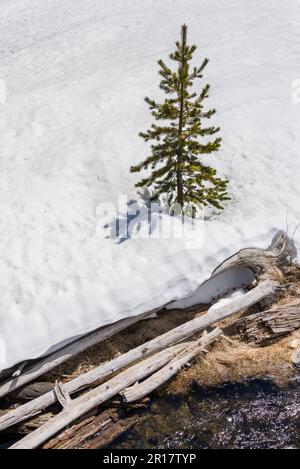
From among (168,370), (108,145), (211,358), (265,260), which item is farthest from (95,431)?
(108,145)

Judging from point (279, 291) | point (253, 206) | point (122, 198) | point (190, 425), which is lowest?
point (190, 425)

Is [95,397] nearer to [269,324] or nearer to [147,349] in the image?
[147,349]

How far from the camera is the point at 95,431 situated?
863 centimetres

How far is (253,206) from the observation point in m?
12.1

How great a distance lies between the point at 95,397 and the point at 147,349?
4.74 ft

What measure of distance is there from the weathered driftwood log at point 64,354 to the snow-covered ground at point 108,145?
0.25 metres

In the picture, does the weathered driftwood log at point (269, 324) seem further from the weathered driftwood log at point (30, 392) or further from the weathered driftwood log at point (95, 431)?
the weathered driftwood log at point (30, 392)

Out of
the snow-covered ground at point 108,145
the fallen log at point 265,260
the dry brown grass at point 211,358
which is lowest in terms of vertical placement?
the dry brown grass at point 211,358


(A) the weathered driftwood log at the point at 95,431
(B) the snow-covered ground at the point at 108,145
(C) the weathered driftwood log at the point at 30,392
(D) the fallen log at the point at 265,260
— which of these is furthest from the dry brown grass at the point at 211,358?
(D) the fallen log at the point at 265,260

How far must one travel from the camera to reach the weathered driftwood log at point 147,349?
8.66 meters

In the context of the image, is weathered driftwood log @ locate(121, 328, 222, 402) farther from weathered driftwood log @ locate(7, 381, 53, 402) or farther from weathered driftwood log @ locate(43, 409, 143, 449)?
weathered driftwood log @ locate(7, 381, 53, 402)

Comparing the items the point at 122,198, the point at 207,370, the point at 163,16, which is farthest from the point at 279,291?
the point at 163,16
